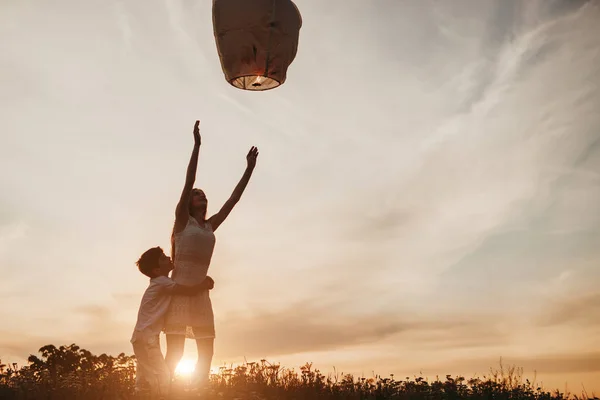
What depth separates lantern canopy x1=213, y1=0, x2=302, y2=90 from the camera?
637 centimetres

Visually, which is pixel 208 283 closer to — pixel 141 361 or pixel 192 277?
pixel 192 277

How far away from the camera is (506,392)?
9.16 meters

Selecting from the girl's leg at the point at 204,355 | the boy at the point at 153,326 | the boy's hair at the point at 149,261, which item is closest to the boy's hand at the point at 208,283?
the boy at the point at 153,326

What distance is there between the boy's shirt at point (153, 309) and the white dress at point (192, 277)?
89 millimetres

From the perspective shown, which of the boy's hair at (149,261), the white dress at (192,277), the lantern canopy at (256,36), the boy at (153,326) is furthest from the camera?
the boy's hair at (149,261)

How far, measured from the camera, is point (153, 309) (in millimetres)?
7223

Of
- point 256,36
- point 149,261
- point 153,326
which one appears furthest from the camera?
point 149,261

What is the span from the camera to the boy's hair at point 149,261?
751cm

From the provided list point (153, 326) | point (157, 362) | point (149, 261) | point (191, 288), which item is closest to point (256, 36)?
point (191, 288)

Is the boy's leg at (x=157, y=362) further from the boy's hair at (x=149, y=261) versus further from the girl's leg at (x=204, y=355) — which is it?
the boy's hair at (x=149, y=261)

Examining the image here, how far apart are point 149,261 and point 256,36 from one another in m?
2.97

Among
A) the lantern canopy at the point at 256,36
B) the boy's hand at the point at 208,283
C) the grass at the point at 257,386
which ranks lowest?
the grass at the point at 257,386

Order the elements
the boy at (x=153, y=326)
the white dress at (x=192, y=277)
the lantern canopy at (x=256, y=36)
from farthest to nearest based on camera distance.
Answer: the boy at (x=153, y=326) → the white dress at (x=192, y=277) → the lantern canopy at (x=256, y=36)

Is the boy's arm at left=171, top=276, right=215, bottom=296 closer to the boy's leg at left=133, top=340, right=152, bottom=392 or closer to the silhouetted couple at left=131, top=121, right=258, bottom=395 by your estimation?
the silhouetted couple at left=131, top=121, right=258, bottom=395
